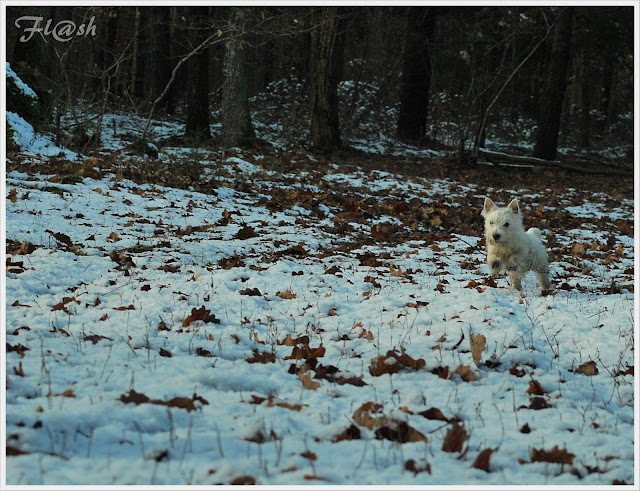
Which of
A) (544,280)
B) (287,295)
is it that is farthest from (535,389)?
(544,280)

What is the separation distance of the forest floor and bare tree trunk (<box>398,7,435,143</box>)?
14878 mm

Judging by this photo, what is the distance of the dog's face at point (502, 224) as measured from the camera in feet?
22.2

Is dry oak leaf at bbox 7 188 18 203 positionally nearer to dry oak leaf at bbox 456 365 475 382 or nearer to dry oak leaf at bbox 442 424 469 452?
dry oak leaf at bbox 456 365 475 382

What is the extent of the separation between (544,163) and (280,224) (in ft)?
47.0

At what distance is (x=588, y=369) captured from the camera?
4.48 meters

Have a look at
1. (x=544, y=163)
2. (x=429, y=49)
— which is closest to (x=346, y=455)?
(x=544, y=163)

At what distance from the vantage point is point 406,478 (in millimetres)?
2959

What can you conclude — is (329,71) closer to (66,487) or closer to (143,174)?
(143,174)

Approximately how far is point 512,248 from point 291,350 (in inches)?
136

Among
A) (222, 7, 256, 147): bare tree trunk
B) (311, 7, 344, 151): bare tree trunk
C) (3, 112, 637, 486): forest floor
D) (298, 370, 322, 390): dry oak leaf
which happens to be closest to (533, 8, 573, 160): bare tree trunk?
(311, 7, 344, 151): bare tree trunk

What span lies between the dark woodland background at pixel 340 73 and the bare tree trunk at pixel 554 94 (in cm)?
5

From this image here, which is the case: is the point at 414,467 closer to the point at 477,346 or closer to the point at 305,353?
the point at 305,353

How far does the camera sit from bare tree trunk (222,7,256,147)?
16453 mm

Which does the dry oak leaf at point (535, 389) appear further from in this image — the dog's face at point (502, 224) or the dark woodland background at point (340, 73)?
the dark woodland background at point (340, 73)
